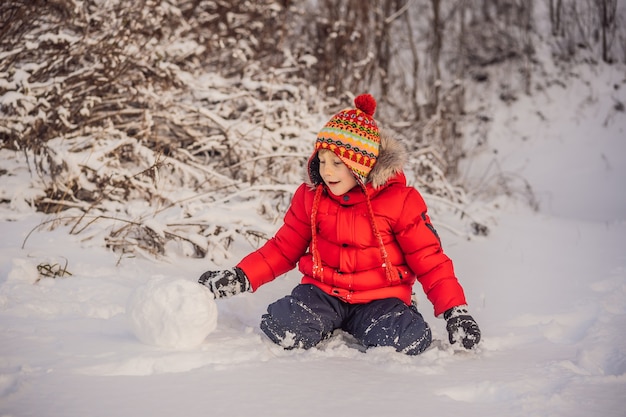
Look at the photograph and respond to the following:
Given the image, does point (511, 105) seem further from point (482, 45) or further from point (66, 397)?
point (66, 397)

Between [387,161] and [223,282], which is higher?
[387,161]

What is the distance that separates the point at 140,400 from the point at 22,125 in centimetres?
244

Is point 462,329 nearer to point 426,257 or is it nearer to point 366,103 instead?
point 426,257

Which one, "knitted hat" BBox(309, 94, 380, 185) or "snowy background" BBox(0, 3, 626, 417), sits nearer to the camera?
"snowy background" BBox(0, 3, 626, 417)

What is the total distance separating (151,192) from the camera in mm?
3531

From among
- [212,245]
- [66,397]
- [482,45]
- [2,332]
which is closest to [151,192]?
[212,245]

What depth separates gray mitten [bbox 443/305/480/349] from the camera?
2.15 meters

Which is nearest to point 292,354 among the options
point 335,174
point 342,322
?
point 342,322

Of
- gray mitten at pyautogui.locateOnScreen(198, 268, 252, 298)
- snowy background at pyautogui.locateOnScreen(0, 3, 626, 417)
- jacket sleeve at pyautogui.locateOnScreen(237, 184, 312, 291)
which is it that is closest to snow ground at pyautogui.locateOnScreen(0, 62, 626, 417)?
snowy background at pyautogui.locateOnScreen(0, 3, 626, 417)

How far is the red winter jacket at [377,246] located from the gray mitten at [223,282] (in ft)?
0.22

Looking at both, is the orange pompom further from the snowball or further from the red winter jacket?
the snowball

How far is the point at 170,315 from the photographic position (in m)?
1.96

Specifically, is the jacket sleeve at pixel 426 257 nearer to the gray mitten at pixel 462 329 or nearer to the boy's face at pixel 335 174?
the gray mitten at pixel 462 329

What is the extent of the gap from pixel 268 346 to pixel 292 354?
0.31ft
